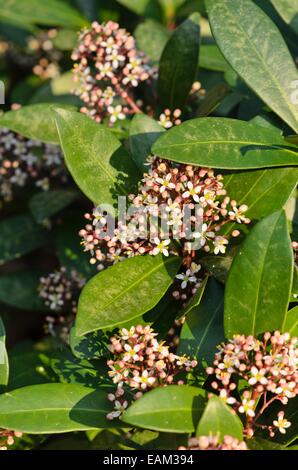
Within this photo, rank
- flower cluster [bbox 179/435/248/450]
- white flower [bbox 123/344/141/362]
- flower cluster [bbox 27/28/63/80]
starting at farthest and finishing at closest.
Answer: flower cluster [bbox 27/28/63/80] → white flower [bbox 123/344/141/362] → flower cluster [bbox 179/435/248/450]

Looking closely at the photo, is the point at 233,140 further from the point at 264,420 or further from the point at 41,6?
the point at 41,6

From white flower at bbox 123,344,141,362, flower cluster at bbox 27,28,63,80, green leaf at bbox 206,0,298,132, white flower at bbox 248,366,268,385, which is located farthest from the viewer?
flower cluster at bbox 27,28,63,80

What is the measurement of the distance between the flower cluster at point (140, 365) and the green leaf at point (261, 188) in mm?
482

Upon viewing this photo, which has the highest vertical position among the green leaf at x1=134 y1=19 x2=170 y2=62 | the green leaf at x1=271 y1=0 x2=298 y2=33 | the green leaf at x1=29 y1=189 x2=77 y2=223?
the green leaf at x1=271 y1=0 x2=298 y2=33

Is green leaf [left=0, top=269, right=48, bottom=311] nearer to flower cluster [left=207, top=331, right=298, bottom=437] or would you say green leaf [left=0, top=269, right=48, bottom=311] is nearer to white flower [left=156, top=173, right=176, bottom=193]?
white flower [left=156, top=173, right=176, bottom=193]

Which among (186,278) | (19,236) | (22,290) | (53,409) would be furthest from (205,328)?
(19,236)

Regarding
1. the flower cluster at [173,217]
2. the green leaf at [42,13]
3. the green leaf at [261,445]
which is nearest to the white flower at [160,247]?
the flower cluster at [173,217]

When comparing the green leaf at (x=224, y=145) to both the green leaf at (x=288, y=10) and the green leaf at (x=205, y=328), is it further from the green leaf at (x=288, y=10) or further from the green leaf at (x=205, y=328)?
the green leaf at (x=288, y=10)

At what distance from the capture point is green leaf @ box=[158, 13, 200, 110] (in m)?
2.52

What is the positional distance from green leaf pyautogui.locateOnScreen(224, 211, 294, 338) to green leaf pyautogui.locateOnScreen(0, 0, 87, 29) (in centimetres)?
190

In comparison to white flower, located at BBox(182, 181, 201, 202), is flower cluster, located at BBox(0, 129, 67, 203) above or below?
below

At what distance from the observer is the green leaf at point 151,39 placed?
Answer: 293 cm

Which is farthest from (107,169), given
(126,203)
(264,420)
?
(264,420)

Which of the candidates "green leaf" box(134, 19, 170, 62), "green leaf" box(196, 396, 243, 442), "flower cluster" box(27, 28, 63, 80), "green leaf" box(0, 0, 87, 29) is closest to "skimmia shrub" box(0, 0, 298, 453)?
"green leaf" box(196, 396, 243, 442)
